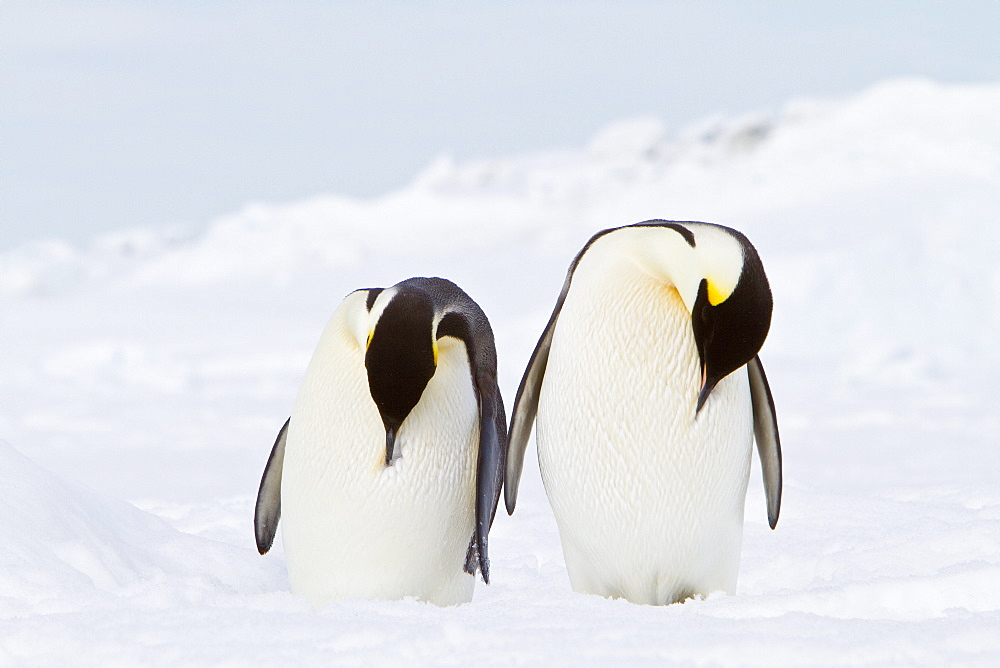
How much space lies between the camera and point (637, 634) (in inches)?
57.3

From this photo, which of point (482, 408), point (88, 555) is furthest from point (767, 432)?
point (88, 555)

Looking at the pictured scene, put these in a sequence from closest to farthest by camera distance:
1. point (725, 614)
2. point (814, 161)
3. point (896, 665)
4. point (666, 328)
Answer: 1. point (896, 665)
2. point (725, 614)
3. point (666, 328)
4. point (814, 161)

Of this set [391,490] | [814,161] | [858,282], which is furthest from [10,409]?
[814,161]

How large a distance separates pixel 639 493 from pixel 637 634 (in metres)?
0.59

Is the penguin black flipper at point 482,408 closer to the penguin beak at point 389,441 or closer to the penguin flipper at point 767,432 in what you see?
the penguin beak at point 389,441

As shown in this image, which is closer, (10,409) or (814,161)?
(10,409)

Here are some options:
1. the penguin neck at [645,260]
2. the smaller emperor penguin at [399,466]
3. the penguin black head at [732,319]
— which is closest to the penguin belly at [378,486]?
the smaller emperor penguin at [399,466]

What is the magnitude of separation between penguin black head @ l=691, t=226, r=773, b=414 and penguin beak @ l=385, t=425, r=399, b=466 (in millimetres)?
610

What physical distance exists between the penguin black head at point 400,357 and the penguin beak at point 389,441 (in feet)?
0.10

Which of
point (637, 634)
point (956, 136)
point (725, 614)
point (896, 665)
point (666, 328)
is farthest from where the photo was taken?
point (956, 136)

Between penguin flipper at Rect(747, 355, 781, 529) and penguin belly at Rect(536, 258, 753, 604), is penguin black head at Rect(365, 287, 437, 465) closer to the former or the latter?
penguin belly at Rect(536, 258, 753, 604)

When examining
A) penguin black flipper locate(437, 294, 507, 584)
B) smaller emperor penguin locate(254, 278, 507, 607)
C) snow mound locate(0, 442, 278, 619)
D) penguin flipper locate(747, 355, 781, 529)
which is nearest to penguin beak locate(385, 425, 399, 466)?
smaller emperor penguin locate(254, 278, 507, 607)

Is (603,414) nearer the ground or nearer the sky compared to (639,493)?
nearer the sky

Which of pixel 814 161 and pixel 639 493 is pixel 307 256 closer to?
pixel 814 161
